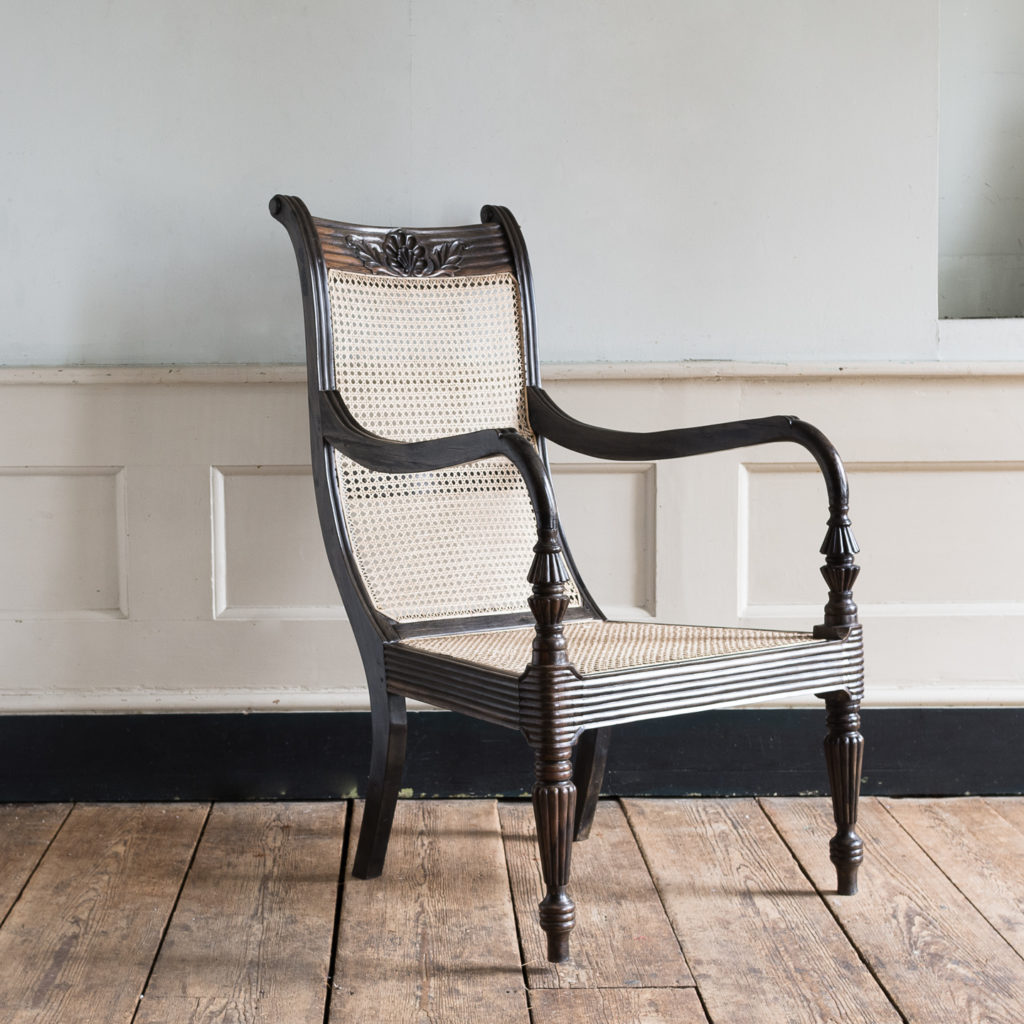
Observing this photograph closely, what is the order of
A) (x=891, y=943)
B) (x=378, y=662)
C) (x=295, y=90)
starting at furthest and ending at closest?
(x=295, y=90) < (x=378, y=662) < (x=891, y=943)

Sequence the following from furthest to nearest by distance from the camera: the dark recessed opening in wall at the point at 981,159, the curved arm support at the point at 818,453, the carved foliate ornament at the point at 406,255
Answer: the dark recessed opening in wall at the point at 981,159 < the carved foliate ornament at the point at 406,255 < the curved arm support at the point at 818,453

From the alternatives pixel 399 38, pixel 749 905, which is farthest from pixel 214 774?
pixel 399 38

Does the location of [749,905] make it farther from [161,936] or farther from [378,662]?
[161,936]

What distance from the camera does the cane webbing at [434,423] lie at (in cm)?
171

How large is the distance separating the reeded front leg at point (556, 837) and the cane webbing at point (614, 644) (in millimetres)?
130

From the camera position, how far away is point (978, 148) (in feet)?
7.60

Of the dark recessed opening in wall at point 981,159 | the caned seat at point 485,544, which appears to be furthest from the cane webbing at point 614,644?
the dark recessed opening in wall at point 981,159

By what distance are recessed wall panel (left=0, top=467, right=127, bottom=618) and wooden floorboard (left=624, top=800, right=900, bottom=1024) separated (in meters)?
1.08

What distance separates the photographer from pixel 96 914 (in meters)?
1.57

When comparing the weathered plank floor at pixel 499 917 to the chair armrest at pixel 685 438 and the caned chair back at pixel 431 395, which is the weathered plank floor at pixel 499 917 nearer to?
the caned chair back at pixel 431 395

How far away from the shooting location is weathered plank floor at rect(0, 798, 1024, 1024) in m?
1.33

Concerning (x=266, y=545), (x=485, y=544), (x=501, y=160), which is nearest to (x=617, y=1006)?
(x=485, y=544)

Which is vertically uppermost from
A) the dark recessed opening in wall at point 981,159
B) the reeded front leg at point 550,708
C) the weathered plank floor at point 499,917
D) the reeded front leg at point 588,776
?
the dark recessed opening in wall at point 981,159

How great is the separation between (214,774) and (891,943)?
1.22 metres
